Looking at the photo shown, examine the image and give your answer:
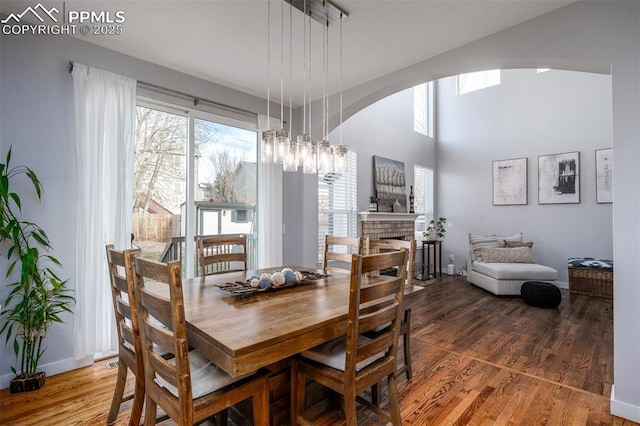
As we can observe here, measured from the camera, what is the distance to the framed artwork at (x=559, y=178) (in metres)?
5.27

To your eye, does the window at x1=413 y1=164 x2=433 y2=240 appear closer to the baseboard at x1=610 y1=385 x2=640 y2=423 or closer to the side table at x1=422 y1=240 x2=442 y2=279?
the side table at x1=422 y1=240 x2=442 y2=279

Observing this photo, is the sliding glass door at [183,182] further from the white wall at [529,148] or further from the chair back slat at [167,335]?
the white wall at [529,148]

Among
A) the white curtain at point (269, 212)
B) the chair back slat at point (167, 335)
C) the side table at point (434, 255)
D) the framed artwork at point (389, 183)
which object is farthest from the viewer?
the side table at point (434, 255)

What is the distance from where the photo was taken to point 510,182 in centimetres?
600

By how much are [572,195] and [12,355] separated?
7391 mm

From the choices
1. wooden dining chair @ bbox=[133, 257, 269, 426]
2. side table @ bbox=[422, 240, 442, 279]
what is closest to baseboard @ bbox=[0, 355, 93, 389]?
wooden dining chair @ bbox=[133, 257, 269, 426]

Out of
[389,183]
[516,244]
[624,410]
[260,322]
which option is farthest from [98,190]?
[516,244]

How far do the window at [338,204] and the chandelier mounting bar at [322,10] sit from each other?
236cm

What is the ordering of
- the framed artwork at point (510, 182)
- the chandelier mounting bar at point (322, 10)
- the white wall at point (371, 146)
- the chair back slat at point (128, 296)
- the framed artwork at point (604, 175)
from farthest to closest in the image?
the framed artwork at point (510, 182), the framed artwork at point (604, 175), the white wall at point (371, 146), the chandelier mounting bar at point (322, 10), the chair back slat at point (128, 296)

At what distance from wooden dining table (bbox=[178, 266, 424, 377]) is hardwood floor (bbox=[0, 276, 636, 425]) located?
0.74m

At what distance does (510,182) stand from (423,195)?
5.42ft

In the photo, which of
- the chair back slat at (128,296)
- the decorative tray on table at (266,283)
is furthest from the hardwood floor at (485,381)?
the decorative tray on table at (266,283)

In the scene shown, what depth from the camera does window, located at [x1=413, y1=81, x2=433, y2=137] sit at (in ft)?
22.1

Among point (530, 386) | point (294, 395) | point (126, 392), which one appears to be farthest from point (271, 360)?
point (530, 386)
